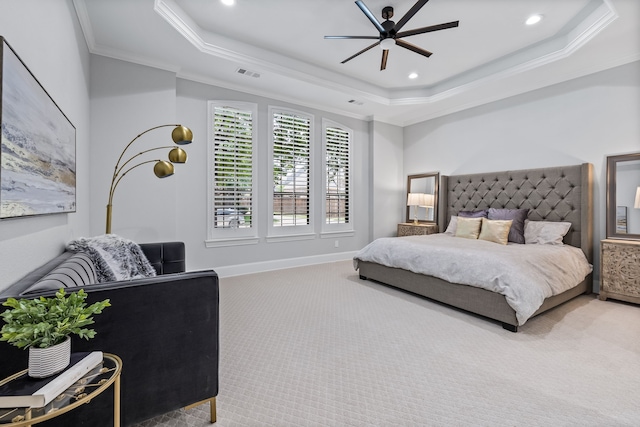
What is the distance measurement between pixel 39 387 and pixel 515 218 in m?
4.79

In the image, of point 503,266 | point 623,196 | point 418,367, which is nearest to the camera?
point 418,367

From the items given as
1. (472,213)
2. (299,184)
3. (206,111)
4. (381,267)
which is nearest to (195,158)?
(206,111)

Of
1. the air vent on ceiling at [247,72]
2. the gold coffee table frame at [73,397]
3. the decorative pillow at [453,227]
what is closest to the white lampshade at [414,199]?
the decorative pillow at [453,227]

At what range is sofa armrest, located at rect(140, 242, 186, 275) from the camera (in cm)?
271

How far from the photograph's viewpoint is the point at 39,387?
84 centimetres

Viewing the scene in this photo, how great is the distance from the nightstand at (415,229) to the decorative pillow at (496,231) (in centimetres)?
126

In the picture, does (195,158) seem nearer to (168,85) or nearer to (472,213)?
(168,85)

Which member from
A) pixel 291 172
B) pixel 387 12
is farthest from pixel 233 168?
pixel 387 12

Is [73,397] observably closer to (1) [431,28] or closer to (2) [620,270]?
(1) [431,28]

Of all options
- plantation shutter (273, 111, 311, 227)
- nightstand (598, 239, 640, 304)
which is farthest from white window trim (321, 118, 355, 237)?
nightstand (598, 239, 640, 304)

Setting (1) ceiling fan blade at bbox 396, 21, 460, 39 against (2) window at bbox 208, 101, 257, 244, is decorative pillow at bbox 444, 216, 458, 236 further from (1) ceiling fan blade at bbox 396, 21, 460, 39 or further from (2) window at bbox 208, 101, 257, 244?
(2) window at bbox 208, 101, 257, 244

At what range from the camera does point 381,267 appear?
3.88m

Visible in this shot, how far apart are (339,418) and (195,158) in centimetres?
366

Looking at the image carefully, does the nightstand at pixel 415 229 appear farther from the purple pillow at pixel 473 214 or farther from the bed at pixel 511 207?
the purple pillow at pixel 473 214
